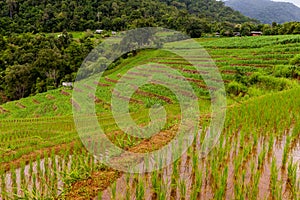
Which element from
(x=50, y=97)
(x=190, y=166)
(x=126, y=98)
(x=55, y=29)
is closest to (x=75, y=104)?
(x=126, y=98)

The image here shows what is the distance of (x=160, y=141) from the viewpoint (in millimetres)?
6043

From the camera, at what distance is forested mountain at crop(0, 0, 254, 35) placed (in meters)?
56.2

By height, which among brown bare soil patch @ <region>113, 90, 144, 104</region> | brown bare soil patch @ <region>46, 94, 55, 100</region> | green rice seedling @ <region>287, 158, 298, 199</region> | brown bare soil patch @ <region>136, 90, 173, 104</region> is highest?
green rice seedling @ <region>287, 158, 298, 199</region>

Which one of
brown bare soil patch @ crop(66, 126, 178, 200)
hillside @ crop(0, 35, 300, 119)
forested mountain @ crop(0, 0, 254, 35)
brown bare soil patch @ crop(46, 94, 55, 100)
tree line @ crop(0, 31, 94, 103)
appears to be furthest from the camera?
forested mountain @ crop(0, 0, 254, 35)

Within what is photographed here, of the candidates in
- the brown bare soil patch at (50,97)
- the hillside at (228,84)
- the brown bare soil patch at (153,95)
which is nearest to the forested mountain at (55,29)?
the brown bare soil patch at (50,97)

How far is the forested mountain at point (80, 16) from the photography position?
56.2 m

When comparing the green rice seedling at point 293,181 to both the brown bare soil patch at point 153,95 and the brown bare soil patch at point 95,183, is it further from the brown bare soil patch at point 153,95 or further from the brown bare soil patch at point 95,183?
the brown bare soil patch at point 153,95

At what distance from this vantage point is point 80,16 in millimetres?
65312

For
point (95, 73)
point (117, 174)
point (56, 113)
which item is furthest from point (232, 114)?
point (95, 73)

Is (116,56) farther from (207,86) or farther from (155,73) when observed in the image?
(207,86)

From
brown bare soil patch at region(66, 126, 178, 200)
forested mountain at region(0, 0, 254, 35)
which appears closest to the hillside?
brown bare soil patch at region(66, 126, 178, 200)

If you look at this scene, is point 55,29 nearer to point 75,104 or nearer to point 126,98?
point 75,104

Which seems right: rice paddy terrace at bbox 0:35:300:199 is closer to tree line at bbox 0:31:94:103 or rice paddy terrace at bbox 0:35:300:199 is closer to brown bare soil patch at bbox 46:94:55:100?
brown bare soil patch at bbox 46:94:55:100

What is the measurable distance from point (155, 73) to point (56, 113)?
30.2ft
